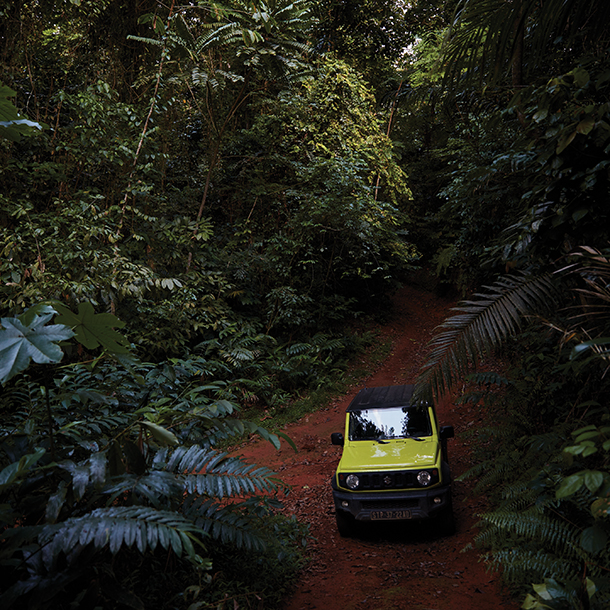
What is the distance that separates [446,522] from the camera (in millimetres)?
5578

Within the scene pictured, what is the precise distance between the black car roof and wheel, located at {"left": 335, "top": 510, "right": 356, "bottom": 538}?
152cm

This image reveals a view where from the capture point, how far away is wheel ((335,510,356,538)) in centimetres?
576

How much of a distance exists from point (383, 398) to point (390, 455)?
1199mm

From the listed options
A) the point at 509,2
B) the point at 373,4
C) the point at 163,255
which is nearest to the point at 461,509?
the point at 509,2

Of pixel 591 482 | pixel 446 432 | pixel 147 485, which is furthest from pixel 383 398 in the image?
pixel 591 482

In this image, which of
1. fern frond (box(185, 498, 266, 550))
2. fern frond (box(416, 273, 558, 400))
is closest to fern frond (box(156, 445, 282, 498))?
fern frond (box(185, 498, 266, 550))

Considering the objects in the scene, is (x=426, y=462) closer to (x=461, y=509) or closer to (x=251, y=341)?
(x=461, y=509)

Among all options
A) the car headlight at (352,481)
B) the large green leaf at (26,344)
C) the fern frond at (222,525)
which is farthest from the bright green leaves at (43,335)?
the car headlight at (352,481)

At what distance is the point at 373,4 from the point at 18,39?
39.1ft

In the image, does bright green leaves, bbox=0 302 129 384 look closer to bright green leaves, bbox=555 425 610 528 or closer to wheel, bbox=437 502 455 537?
bright green leaves, bbox=555 425 610 528

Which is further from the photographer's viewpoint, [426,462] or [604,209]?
[426,462]

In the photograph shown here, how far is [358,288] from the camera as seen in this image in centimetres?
1772

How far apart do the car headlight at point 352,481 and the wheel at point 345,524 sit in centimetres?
39

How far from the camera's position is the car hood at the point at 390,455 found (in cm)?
561
